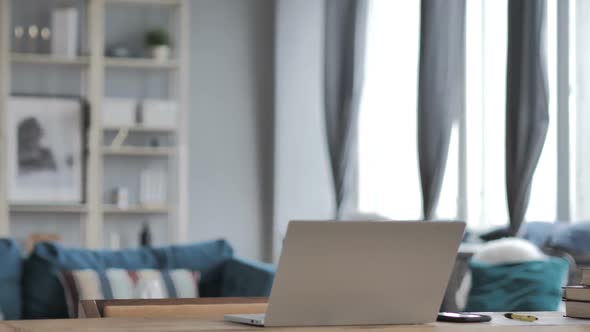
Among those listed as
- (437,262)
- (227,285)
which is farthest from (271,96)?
(437,262)

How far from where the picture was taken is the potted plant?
7516mm

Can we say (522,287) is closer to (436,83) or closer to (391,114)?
(436,83)

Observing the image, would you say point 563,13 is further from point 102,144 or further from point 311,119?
point 102,144

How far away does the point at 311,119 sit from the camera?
7.53m

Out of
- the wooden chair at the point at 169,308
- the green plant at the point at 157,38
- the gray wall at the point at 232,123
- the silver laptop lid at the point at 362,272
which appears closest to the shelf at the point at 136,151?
the gray wall at the point at 232,123

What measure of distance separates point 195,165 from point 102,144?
2.31ft

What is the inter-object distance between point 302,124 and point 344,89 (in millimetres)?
1172

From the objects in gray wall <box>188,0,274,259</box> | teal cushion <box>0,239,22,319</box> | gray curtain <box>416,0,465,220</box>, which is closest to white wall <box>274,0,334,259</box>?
gray wall <box>188,0,274,259</box>

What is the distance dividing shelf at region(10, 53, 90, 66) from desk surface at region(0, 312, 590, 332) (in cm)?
528

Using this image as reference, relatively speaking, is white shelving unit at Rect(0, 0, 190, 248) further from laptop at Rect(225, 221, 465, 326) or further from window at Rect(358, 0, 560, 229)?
laptop at Rect(225, 221, 465, 326)

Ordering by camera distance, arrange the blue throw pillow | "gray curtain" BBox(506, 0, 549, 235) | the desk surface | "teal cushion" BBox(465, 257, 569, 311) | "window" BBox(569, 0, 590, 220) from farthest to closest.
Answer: "window" BBox(569, 0, 590, 220) → the blue throw pillow → "gray curtain" BBox(506, 0, 549, 235) → "teal cushion" BBox(465, 257, 569, 311) → the desk surface

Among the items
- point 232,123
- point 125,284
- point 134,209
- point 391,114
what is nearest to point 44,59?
point 134,209

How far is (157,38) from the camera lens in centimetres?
752

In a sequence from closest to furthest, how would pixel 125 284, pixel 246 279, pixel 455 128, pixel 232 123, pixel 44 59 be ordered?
1. pixel 125 284
2. pixel 246 279
3. pixel 455 128
4. pixel 44 59
5. pixel 232 123
